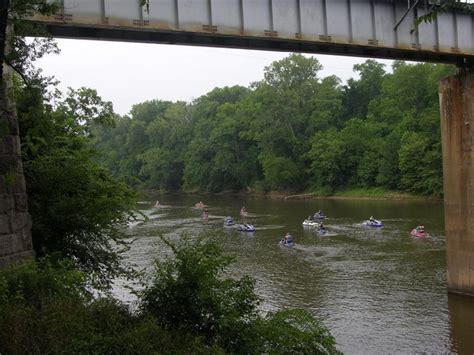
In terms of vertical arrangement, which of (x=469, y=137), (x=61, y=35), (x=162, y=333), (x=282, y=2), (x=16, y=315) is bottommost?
(x=162, y=333)

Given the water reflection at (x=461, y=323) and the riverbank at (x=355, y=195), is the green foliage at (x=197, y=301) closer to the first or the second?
the water reflection at (x=461, y=323)

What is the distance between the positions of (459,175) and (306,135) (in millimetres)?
62409

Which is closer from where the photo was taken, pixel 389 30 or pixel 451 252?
pixel 389 30

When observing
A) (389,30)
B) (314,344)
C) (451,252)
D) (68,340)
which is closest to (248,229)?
(451,252)

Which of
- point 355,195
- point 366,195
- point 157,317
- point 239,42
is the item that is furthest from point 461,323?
point 355,195

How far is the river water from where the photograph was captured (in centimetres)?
1588

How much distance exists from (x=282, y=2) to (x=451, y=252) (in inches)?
431

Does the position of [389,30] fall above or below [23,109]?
above

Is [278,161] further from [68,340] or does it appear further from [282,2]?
[68,340]

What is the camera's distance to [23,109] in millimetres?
10797

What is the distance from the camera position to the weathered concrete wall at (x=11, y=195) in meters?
8.93

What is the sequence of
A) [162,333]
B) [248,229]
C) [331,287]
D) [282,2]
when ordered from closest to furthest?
1. [162,333]
2. [282,2]
3. [331,287]
4. [248,229]

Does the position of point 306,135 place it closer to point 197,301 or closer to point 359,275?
point 359,275

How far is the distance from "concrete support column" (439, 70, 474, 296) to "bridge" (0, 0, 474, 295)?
0.12 feet
